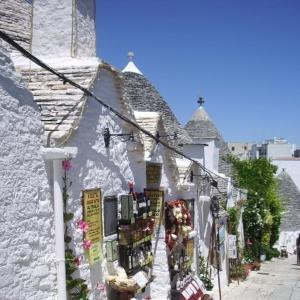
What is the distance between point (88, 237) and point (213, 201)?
7.34m

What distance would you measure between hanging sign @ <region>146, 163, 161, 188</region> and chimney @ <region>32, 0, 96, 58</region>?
10.2 feet

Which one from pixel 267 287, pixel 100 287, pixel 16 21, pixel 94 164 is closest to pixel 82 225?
pixel 94 164

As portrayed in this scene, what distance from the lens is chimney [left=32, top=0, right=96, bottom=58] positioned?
7961 millimetres

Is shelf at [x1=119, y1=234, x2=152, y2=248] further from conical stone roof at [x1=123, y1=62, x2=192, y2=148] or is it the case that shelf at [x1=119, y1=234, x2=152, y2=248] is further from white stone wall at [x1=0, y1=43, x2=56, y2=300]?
conical stone roof at [x1=123, y1=62, x2=192, y2=148]

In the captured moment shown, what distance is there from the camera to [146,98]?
14562mm

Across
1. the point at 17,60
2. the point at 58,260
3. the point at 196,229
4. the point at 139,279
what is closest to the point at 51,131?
the point at 58,260

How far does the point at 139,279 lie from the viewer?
8.02 meters

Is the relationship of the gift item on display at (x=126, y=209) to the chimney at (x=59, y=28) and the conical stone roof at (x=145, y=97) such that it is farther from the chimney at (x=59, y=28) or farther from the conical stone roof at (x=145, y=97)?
the conical stone roof at (x=145, y=97)

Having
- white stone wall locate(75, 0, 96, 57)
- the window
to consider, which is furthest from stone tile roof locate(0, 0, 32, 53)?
the window

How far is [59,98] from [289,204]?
1307 inches

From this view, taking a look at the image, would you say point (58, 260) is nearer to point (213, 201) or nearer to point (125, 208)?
point (125, 208)

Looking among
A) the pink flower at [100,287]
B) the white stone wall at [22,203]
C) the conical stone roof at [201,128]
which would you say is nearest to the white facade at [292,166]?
the conical stone roof at [201,128]

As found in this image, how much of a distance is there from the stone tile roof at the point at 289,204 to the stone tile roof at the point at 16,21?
28.4 meters

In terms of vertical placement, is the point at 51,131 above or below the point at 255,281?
above
